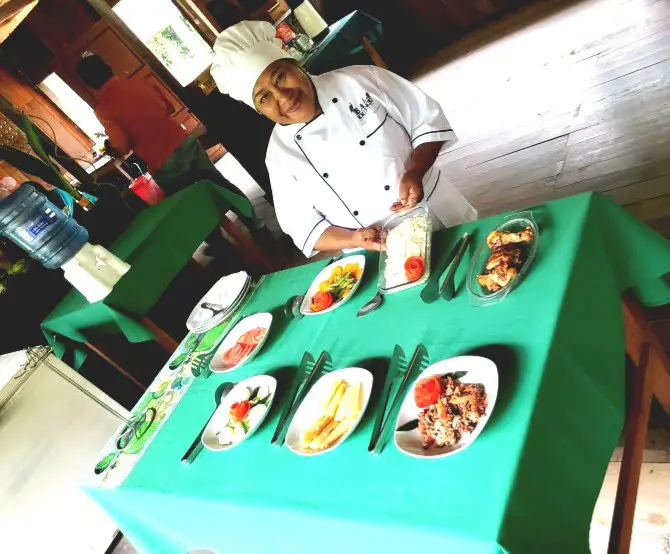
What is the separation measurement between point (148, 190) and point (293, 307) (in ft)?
11.6

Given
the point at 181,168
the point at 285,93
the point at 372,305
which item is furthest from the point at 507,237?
the point at 181,168

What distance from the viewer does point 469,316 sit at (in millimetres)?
1230

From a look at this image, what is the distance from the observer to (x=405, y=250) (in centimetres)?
152

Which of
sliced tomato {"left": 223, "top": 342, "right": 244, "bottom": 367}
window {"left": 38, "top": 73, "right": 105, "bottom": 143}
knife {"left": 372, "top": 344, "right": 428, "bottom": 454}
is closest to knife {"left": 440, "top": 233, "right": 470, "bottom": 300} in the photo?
knife {"left": 372, "top": 344, "right": 428, "bottom": 454}

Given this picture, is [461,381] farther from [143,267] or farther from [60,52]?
[60,52]

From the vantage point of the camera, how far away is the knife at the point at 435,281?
1334mm

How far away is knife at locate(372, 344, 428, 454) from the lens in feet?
3.59

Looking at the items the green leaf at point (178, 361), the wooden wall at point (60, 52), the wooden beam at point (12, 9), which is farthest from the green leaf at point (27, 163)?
the wooden wall at point (60, 52)

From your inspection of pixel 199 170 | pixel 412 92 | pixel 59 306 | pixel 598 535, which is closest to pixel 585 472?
pixel 598 535

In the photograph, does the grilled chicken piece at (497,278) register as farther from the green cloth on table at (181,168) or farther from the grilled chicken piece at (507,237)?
the green cloth on table at (181,168)

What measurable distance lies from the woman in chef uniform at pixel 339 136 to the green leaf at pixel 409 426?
2.49 ft

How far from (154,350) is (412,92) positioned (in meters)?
2.94

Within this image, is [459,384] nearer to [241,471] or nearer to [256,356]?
[241,471]

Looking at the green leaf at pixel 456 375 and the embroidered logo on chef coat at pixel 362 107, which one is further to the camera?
the embroidered logo on chef coat at pixel 362 107
